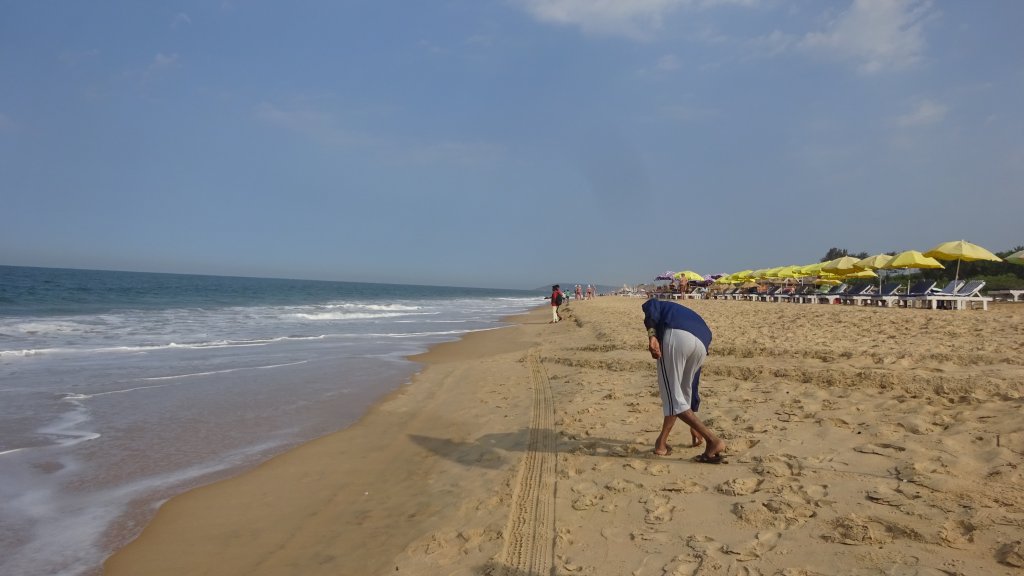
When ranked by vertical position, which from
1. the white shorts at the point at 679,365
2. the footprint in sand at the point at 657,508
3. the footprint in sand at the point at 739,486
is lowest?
→ the footprint in sand at the point at 657,508

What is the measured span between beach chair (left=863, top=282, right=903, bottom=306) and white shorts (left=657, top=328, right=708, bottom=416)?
21460 mm

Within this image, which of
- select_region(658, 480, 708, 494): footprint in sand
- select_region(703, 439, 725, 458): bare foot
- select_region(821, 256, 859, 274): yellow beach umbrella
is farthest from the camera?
select_region(821, 256, 859, 274): yellow beach umbrella

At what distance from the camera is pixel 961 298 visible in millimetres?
17719

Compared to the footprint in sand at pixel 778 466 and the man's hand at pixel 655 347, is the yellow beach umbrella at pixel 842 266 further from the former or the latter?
the man's hand at pixel 655 347

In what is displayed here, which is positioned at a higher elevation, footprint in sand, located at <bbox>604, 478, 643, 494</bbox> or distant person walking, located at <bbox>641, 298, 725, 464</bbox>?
distant person walking, located at <bbox>641, 298, 725, 464</bbox>

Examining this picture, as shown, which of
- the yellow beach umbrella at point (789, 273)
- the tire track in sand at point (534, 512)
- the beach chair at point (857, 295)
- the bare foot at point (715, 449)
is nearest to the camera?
the tire track in sand at point (534, 512)

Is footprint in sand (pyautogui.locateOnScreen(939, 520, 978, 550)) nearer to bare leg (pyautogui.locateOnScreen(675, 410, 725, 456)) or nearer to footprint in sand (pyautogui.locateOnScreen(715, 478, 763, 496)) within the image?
footprint in sand (pyautogui.locateOnScreen(715, 478, 763, 496))

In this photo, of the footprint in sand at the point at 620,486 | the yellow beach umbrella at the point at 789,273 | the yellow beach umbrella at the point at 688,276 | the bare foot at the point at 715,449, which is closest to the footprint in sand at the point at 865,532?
the bare foot at the point at 715,449

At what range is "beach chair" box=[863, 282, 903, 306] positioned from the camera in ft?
70.6

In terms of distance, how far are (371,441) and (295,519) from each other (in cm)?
193

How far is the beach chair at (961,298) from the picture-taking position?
17.7 metres

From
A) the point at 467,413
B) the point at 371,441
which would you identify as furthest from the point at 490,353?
the point at 371,441

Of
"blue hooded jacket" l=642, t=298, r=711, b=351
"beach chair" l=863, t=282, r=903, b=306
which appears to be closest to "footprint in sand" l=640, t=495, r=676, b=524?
"blue hooded jacket" l=642, t=298, r=711, b=351

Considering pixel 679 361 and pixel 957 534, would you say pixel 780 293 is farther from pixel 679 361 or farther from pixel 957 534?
pixel 957 534
